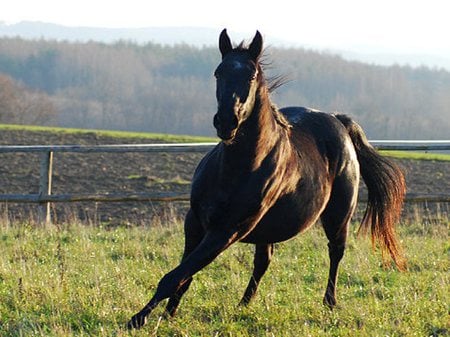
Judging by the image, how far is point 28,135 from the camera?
88.5ft

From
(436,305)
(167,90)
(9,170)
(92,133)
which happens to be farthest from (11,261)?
(167,90)

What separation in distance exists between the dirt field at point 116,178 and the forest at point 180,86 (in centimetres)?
5724

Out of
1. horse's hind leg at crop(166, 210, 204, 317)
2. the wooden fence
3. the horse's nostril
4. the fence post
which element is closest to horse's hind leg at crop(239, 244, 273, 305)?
horse's hind leg at crop(166, 210, 204, 317)

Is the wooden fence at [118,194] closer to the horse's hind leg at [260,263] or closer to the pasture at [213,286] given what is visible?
the pasture at [213,286]

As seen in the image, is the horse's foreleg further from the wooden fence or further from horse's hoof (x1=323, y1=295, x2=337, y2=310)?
the wooden fence

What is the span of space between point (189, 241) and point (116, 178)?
1318 centimetres

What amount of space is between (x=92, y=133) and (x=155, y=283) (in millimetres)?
23422

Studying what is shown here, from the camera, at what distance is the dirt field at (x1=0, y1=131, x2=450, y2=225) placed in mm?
14195

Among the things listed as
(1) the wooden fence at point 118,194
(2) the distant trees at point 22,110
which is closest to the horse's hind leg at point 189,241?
(1) the wooden fence at point 118,194

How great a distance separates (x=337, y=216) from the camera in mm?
6539

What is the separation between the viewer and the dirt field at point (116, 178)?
14195 millimetres

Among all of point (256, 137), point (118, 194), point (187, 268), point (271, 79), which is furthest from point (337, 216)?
point (118, 194)

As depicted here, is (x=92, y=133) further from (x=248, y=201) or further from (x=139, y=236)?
(x=248, y=201)

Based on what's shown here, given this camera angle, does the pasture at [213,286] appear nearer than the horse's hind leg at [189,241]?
Yes
